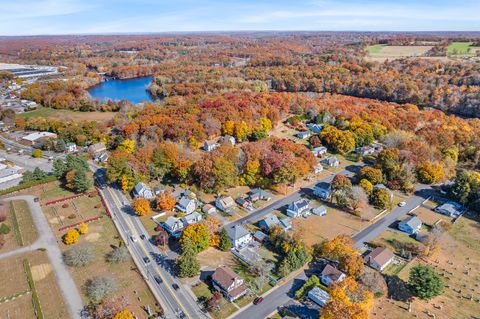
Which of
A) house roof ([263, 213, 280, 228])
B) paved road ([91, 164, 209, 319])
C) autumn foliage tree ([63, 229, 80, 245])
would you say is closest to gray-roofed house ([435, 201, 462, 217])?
house roof ([263, 213, 280, 228])

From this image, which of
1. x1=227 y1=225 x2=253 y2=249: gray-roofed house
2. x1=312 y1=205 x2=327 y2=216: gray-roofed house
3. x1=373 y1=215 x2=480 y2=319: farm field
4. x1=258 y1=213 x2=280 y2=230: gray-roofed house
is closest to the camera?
x1=373 y1=215 x2=480 y2=319: farm field

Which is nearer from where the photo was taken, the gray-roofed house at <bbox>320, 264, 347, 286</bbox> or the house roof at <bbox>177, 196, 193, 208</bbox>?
the gray-roofed house at <bbox>320, 264, 347, 286</bbox>

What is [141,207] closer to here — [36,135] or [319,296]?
[319,296]

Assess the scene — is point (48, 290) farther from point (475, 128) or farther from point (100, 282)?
point (475, 128)

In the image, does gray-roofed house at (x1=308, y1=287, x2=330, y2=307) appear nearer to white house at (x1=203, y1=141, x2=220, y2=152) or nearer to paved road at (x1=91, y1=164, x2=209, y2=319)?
paved road at (x1=91, y1=164, x2=209, y2=319)

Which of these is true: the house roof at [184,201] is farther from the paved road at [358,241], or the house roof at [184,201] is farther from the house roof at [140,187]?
the paved road at [358,241]

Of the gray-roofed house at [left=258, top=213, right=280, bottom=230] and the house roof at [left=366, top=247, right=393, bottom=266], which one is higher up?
the gray-roofed house at [left=258, top=213, right=280, bottom=230]

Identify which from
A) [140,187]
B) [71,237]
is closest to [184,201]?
[140,187]
